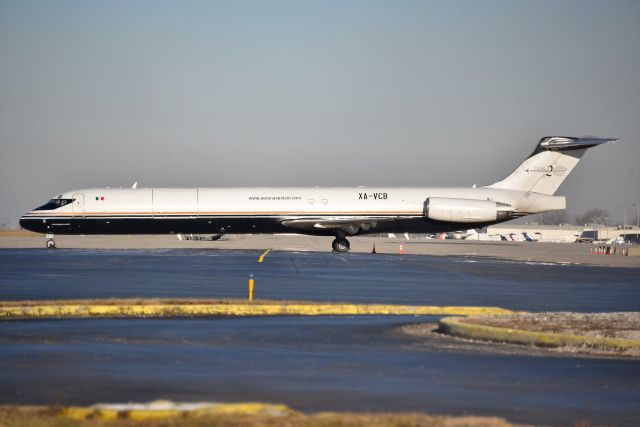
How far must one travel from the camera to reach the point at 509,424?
28.3 ft

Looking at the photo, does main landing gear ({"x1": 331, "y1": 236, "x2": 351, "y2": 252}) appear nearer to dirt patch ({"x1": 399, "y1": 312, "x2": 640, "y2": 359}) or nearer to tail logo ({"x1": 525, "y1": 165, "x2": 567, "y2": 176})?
tail logo ({"x1": 525, "y1": 165, "x2": 567, "y2": 176})

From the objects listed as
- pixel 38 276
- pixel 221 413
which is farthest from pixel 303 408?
pixel 38 276

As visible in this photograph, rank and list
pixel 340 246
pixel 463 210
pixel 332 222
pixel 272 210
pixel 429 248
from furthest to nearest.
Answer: pixel 429 248 < pixel 340 246 < pixel 332 222 < pixel 463 210 < pixel 272 210

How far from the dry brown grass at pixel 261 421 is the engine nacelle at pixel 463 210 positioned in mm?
44159

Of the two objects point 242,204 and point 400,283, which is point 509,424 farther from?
point 242,204

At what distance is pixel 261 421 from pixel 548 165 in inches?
1906

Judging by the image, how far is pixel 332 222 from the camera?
53344 mm

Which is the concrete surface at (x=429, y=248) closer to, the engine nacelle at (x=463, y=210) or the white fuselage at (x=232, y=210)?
the engine nacelle at (x=463, y=210)

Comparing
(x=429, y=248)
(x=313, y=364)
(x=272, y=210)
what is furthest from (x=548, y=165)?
(x=313, y=364)

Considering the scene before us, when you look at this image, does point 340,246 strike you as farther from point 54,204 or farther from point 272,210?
point 54,204

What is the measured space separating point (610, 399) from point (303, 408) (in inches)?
136

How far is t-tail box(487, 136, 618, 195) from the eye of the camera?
180ft

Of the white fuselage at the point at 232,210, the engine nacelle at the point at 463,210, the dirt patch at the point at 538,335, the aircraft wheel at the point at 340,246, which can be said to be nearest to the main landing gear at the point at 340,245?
the aircraft wheel at the point at 340,246

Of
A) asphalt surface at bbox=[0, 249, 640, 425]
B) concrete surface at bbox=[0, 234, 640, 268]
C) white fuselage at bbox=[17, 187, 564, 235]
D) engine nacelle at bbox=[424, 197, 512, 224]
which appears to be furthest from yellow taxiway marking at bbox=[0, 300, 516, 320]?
white fuselage at bbox=[17, 187, 564, 235]
